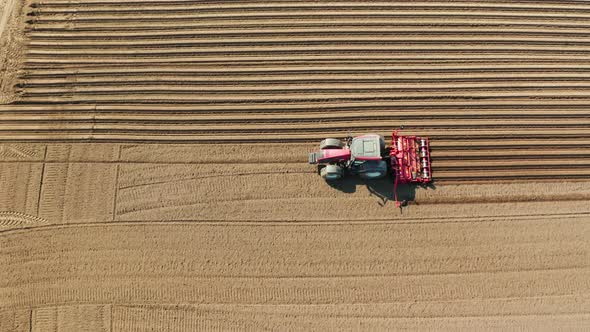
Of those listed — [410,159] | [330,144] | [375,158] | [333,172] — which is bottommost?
[333,172]

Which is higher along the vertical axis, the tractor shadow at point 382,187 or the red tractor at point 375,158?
the red tractor at point 375,158

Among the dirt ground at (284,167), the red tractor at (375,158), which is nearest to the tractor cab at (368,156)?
the red tractor at (375,158)

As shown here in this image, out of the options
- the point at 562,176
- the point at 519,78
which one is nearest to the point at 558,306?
the point at 562,176

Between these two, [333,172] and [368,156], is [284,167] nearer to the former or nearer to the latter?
[333,172]

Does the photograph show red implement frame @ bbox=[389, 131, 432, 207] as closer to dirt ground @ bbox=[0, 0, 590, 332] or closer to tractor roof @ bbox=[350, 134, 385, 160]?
dirt ground @ bbox=[0, 0, 590, 332]

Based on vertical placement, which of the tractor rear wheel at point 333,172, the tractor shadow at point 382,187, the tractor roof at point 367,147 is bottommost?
the tractor shadow at point 382,187

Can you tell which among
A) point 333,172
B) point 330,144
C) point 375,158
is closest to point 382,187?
point 375,158

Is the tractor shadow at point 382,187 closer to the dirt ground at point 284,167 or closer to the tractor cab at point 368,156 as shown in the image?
the dirt ground at point 284,167
